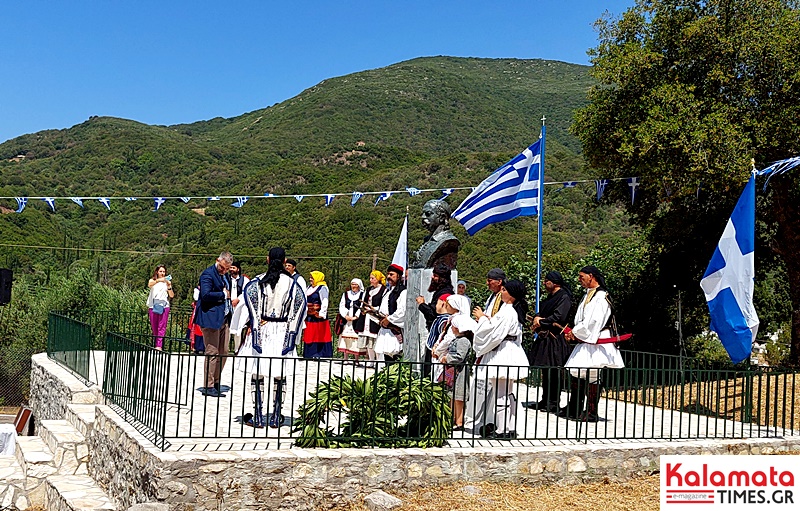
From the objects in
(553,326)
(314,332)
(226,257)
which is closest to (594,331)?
(553,326)

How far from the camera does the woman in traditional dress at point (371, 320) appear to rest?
39.4 ft

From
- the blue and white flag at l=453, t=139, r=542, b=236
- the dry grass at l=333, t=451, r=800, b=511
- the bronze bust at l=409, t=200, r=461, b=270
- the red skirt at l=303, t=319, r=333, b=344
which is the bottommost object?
the dry grass at l=333, t=451, r=800, b=511

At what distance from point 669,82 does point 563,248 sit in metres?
18.5

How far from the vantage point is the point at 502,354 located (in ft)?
25.7

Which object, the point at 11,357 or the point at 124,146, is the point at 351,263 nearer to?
the point at 11,357

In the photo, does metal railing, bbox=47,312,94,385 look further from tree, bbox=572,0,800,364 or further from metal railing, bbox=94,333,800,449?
tree, bbox=572,0,800,364

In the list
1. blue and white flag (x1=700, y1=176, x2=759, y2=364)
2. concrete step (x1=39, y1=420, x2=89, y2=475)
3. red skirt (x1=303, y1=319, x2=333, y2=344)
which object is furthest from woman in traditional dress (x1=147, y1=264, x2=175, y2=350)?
blue and white flag (x1=700, y1=176, x2=759, y2=364)

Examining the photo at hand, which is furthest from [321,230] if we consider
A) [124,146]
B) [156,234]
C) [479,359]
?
[479,359]

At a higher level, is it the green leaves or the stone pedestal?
the stone pedestal

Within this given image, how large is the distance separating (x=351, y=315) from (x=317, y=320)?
0.55m

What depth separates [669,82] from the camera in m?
14.2

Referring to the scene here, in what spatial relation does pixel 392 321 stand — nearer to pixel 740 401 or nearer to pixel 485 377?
pixel 485 377

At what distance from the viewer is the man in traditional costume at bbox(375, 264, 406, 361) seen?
11.3 m

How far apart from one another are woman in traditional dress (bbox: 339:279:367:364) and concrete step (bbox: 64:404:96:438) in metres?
4.26
